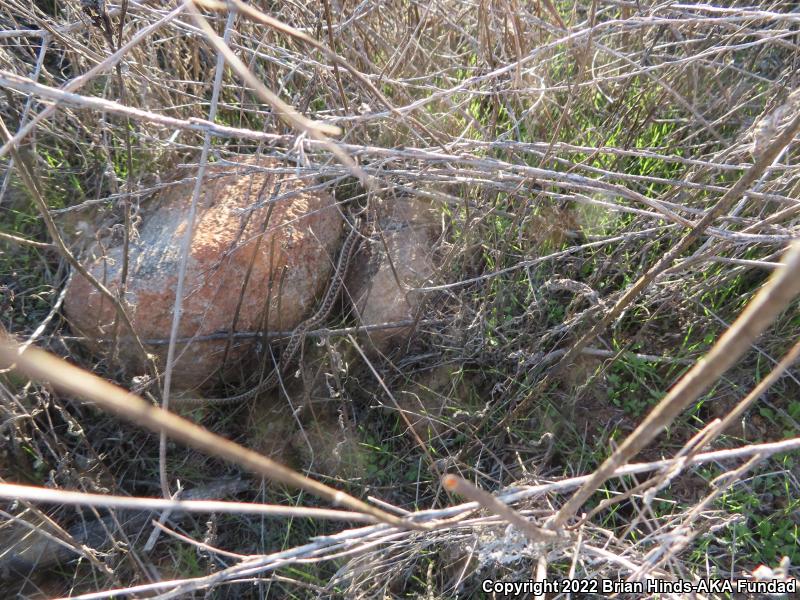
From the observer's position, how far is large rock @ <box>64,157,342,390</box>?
1871mm

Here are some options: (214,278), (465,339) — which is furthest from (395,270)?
(214,278)

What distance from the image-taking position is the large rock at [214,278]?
1871 mm

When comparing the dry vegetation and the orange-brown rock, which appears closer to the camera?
the dry vegetation

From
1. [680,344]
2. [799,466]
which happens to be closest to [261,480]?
[680,344]

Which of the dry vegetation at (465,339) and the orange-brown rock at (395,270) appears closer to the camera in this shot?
the dry vegetation at (465,339)

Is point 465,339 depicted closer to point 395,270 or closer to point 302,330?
point 395,270

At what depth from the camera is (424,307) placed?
6.25 ft

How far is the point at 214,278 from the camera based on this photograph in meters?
1.88

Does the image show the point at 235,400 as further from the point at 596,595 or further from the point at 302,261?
the point at 596,595

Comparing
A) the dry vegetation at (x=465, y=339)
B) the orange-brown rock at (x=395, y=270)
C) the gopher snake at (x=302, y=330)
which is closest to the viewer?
the dry vegetation at (x=465, y=339)

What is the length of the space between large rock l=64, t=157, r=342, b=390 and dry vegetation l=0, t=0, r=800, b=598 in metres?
0.10

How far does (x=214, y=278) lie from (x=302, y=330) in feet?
1.09

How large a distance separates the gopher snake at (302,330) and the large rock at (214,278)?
2.4 inches

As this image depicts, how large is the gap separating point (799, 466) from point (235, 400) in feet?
5.34
